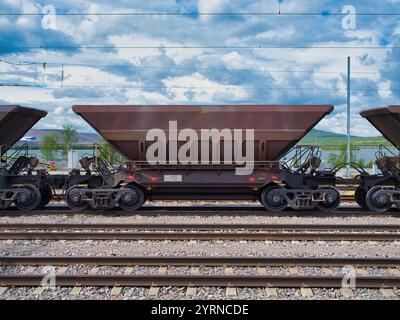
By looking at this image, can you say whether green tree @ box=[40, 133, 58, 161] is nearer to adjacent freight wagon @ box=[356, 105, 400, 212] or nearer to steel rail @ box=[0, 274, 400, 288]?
adjacent freight wagon @ box=[356, 105, 400, 212]

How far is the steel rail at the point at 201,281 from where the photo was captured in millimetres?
5883

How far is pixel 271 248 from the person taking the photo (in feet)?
26.7

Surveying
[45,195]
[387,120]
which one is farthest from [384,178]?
[45,195]

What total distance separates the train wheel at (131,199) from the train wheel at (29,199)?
2553 millimetres

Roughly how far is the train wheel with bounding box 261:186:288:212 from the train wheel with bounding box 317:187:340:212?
113 cm

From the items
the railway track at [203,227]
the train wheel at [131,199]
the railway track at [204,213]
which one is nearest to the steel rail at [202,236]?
the railway track at [203,227]

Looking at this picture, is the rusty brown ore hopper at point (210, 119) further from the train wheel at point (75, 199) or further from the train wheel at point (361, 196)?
the train wheel at point (361, 196)

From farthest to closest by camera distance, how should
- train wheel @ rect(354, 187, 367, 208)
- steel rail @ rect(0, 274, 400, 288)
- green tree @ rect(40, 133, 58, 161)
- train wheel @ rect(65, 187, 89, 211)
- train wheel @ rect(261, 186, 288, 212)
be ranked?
1. green tree @ rect(40, 133, 58, 161)
2. train wheel @ rect(354, 187, 367, 208)
3. train wheel @ rect(65, 187, 89, 211)
4. train wheel @ rect(261, 186, 288, 212)
5. steel rail @ rect(0, 274, 400, 288)

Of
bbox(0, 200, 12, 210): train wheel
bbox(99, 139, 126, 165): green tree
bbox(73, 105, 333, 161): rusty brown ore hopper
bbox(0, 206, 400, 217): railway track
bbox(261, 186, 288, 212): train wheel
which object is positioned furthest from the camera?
→ bbox(99, 139, 126, 165): green tree

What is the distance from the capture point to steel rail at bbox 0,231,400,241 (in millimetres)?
8734

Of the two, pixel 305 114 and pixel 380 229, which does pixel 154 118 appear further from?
pixel 380 229

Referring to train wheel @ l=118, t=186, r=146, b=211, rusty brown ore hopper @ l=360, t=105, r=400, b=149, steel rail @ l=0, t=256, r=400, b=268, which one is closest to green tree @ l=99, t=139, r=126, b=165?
train wheel @ l=118, t=186, r=146, b=211

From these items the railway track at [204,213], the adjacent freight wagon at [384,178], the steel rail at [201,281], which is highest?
the adjacent freight wagon at [384,178]

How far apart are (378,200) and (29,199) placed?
10.3 m
